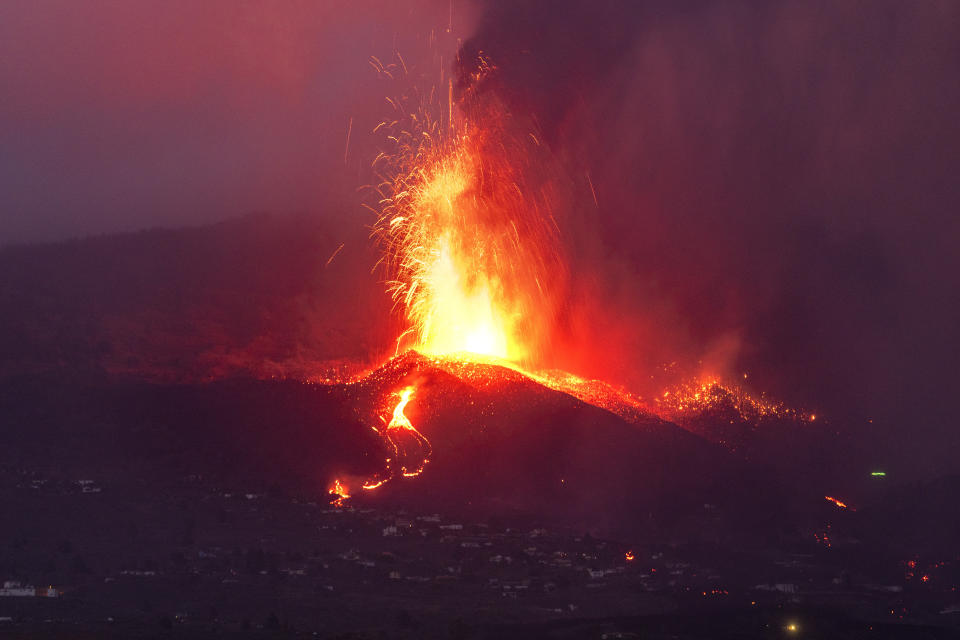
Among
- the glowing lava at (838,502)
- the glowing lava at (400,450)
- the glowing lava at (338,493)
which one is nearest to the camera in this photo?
the glowing lava at (338,493)

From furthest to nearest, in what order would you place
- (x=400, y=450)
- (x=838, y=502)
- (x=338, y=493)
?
(x=838, y=502) → (x=400, y=450) → (x=338, y=493)

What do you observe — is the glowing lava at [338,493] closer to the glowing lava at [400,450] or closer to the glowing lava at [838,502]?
the glowing lava at [400,450]

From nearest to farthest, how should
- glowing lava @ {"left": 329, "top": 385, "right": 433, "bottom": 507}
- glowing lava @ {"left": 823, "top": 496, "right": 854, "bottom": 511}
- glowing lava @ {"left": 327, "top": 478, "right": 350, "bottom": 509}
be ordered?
glowing lava @ {"left": 327, "top": 478, "right": 350, "bottom": 509} < glowing lava @ {"left": 329, "top": 385, "right": 433, "bottom": 507} < glowing lava @ {"left": 823, "top": 496, "right": 854, "bottom": 511}

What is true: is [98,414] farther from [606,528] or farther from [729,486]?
[729,486]

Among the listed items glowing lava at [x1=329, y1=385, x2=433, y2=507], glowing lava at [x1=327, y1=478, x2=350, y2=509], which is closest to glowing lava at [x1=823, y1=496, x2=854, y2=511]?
glowing lava at [x1=329, y1=385, x2=433, y2=507]

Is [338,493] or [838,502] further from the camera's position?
[838,502]

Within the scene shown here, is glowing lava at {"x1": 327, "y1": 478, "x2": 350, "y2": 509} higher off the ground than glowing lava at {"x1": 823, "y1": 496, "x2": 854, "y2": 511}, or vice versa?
glowing lava at {"x1": 823, "y1": 496, "x2": 854, "y2": 511}

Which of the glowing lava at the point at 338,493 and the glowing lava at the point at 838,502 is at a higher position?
the glowing lava at the point at 838,502

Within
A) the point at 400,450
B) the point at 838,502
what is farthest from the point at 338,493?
the point at 838,502

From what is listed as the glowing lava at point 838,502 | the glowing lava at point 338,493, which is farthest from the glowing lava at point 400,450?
the glowing lava at point 838,502

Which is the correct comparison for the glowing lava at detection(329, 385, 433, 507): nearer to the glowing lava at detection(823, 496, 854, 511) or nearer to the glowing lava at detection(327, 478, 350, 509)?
the glowing lava at detection(327, 478, 350, 509)

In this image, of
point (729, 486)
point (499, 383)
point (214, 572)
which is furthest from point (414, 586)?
point (729, 486)

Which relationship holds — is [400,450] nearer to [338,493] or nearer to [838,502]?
[338,493]
